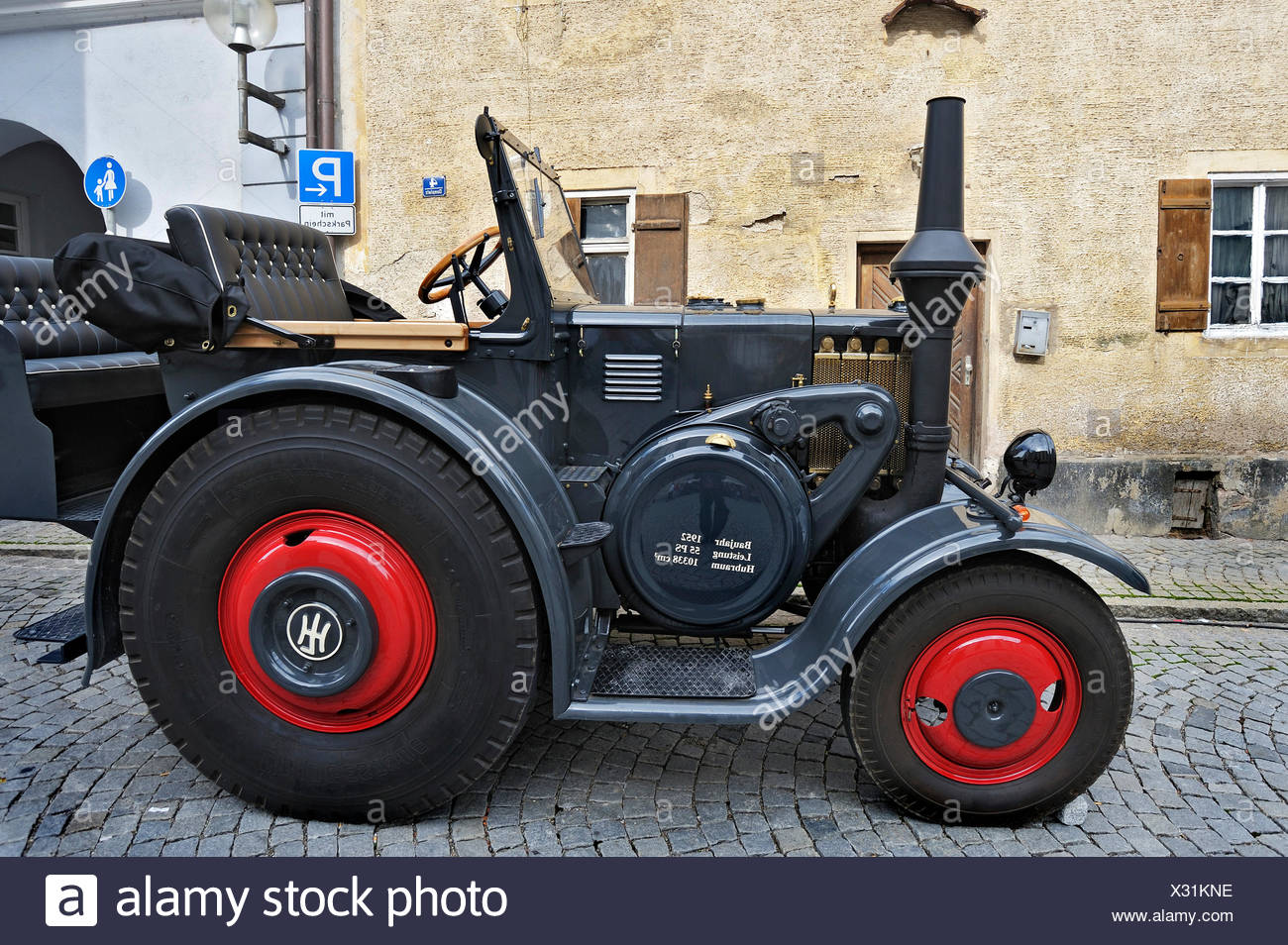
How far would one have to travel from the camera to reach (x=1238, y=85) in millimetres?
6984

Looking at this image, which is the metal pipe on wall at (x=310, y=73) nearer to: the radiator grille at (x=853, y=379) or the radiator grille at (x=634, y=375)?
the radiator grille at (x=634, y=375)

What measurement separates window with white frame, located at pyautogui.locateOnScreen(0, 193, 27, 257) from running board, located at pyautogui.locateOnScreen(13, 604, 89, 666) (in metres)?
9.68

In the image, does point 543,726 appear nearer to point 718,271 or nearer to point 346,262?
point 718,271

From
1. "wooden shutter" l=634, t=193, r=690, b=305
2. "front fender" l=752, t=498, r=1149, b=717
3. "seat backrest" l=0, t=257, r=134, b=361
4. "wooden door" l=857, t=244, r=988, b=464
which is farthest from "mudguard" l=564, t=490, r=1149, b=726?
"wooden shutter" l=634, t=193, r=690, b=305

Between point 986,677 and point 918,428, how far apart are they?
32.8 inches

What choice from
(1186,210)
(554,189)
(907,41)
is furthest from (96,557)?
(1186,210)

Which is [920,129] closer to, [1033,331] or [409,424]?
[1033,331]

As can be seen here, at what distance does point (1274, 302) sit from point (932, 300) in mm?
6003

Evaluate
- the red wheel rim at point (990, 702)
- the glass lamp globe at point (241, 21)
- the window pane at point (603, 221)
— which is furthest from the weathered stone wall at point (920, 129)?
the red wheel rim at point (990, 702)

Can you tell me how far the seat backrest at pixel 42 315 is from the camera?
3455 mm

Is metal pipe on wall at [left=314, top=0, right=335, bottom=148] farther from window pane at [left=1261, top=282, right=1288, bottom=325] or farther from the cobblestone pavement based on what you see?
window pane at [left=1261, top=282, right=1288, bottom=325]

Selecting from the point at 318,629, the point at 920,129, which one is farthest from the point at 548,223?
the point at 920,129

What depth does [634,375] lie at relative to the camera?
3.21 meters
